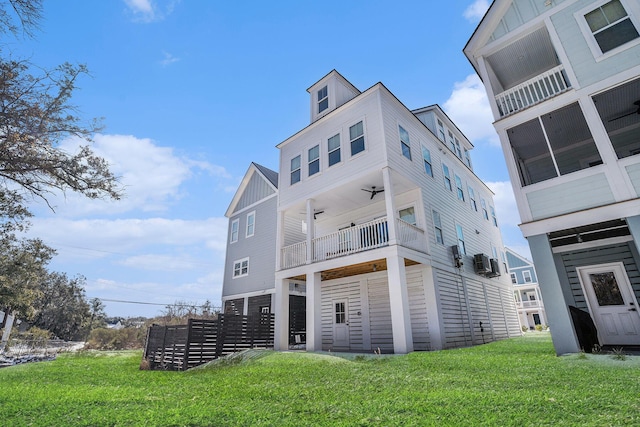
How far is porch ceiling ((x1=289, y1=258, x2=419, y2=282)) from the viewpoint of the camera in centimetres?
1044

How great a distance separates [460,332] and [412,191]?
18.2 ft

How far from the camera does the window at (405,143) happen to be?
37.6 feet

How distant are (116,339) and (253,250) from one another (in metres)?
12.0

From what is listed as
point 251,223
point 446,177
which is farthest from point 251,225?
point 446,177

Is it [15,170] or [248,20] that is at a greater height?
[248,20]

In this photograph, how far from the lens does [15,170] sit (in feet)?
25.4

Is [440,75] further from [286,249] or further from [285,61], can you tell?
[286,249]

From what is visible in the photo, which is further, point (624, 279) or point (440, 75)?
point (440, 75)

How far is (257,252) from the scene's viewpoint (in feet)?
55.8

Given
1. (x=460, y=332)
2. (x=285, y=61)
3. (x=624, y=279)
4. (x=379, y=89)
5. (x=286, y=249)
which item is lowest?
(x=460, y=332)

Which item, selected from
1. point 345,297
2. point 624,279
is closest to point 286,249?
point 345,297

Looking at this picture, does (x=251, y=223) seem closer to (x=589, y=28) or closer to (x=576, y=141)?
(x=576, y=141)

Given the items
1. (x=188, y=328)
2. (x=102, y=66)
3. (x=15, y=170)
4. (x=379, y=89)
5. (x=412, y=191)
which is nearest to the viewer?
(x=15, y=170)

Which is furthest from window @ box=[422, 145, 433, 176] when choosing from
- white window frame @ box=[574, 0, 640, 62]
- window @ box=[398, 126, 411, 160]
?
white window frame @ box=[574, 0, 640, 62]
